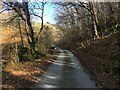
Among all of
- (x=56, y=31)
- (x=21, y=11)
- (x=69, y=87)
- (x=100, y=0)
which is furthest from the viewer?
(x=56, y=31)

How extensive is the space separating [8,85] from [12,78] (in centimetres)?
206

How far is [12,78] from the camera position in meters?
16.0

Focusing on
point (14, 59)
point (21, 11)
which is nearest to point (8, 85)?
point (14, 59)

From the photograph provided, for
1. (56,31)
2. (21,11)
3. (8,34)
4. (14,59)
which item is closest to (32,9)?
(21,11)

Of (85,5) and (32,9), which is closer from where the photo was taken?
(32,9)

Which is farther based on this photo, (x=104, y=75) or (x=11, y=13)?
(x=11, y=13)

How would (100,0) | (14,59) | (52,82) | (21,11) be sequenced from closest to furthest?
(52,82), (14,59), (21,11), (100,0)

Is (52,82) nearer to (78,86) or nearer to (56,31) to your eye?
(78,86)

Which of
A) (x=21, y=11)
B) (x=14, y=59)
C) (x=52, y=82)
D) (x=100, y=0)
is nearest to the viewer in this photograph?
(x=52, y=82)

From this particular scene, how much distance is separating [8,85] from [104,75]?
19.5 feet

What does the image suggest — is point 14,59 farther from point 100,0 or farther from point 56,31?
point 56,31

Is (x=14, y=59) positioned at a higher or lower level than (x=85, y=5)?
lower

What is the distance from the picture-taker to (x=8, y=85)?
14000 millimetres

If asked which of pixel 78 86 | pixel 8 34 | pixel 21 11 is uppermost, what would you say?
pixel 21 11
